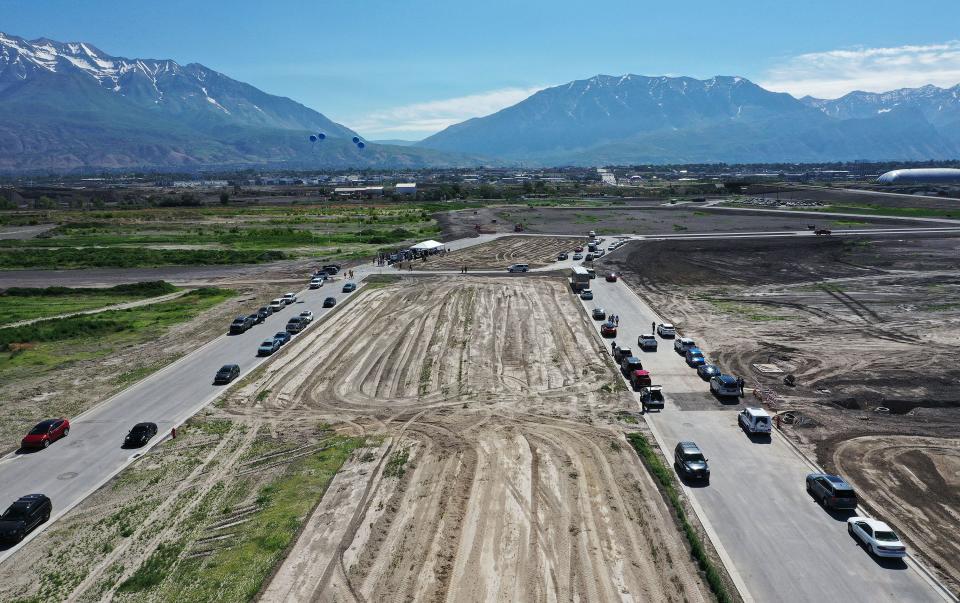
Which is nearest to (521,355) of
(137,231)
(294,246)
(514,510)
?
(514,510)

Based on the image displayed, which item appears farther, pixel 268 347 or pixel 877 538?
pixel 268 347

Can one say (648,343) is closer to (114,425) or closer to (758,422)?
(758,422)

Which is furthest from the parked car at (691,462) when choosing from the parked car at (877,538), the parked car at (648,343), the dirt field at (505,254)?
the dirt field at (505,254)

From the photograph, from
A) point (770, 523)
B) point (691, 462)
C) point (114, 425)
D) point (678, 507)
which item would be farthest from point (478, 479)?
point (114, 425)

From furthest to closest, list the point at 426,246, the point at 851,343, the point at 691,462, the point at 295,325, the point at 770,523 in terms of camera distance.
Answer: the point at 426,246 → the point at 295,325 → the point at 851,343 → the point at 691,462 → the point at 770,523

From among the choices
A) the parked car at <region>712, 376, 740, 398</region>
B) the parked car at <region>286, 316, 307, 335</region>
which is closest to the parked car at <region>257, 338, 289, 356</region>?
the parked car at <region>286, 316, 307, 335</region>


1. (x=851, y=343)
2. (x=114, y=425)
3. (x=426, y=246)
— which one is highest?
(x=114, y=425)

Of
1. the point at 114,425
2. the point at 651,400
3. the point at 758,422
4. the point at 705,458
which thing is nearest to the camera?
the point at 705,458
